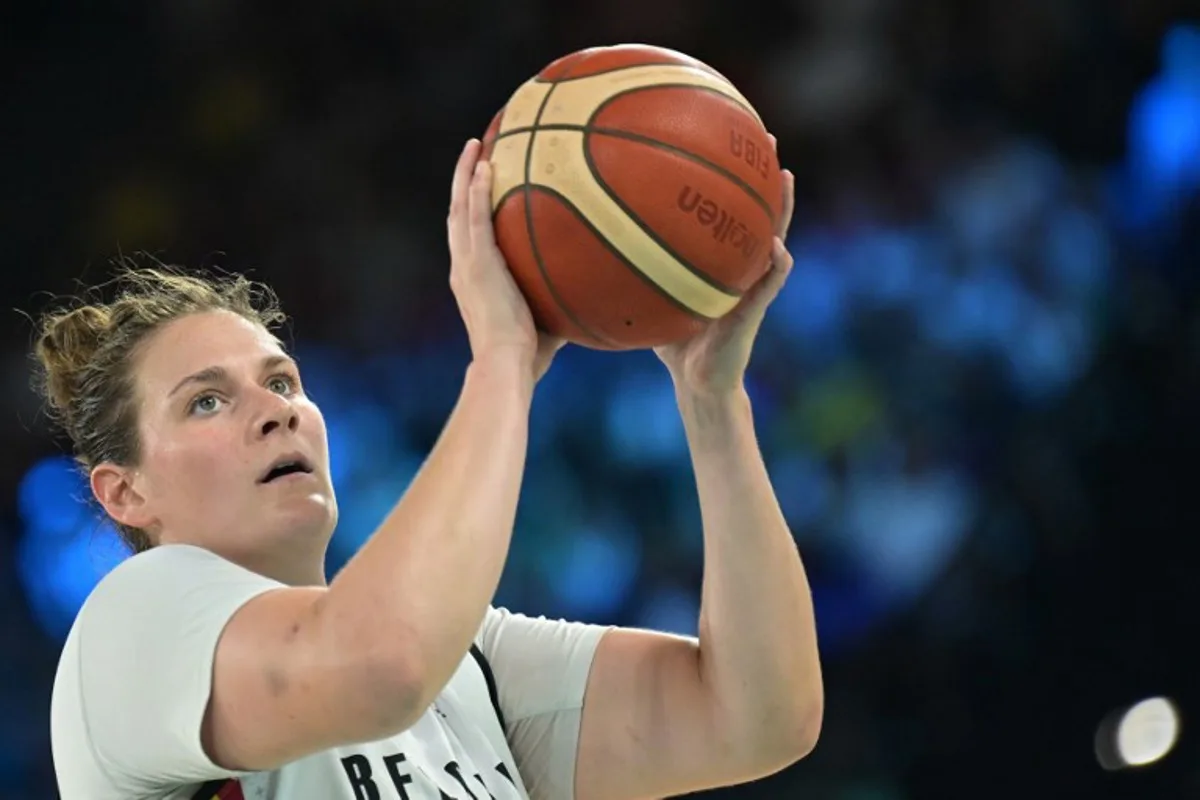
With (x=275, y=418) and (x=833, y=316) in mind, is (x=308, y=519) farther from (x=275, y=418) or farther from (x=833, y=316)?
(x=833, y=316)

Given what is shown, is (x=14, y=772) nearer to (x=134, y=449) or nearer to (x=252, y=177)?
(x=252, y=177)

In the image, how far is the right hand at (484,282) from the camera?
193 cm

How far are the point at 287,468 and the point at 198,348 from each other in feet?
0.85

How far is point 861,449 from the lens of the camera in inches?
213

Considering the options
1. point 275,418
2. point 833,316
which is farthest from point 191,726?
point 833,316

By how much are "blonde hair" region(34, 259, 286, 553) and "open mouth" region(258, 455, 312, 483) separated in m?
0.25

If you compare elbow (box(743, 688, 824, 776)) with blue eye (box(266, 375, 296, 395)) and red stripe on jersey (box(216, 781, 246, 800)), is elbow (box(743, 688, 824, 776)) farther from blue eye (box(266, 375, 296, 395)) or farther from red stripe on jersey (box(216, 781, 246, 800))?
blue eye (box(266, 375, 296, 395))

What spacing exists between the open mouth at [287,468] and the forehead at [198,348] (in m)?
0.19

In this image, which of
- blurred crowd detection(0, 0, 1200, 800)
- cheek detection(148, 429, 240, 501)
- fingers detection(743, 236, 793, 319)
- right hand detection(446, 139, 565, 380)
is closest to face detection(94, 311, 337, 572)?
cheek detection(148, 429, 240, 501)

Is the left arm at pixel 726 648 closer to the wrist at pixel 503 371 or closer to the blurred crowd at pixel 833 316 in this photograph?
the wrist at pixel 503 371

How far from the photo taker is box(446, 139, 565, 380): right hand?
6.33 ft

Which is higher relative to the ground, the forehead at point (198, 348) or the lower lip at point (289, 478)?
the forehead at point (198, 348)

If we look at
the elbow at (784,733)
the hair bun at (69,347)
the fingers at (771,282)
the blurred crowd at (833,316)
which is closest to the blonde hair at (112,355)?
the hair bun at (69,347)

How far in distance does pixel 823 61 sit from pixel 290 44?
2.14m
